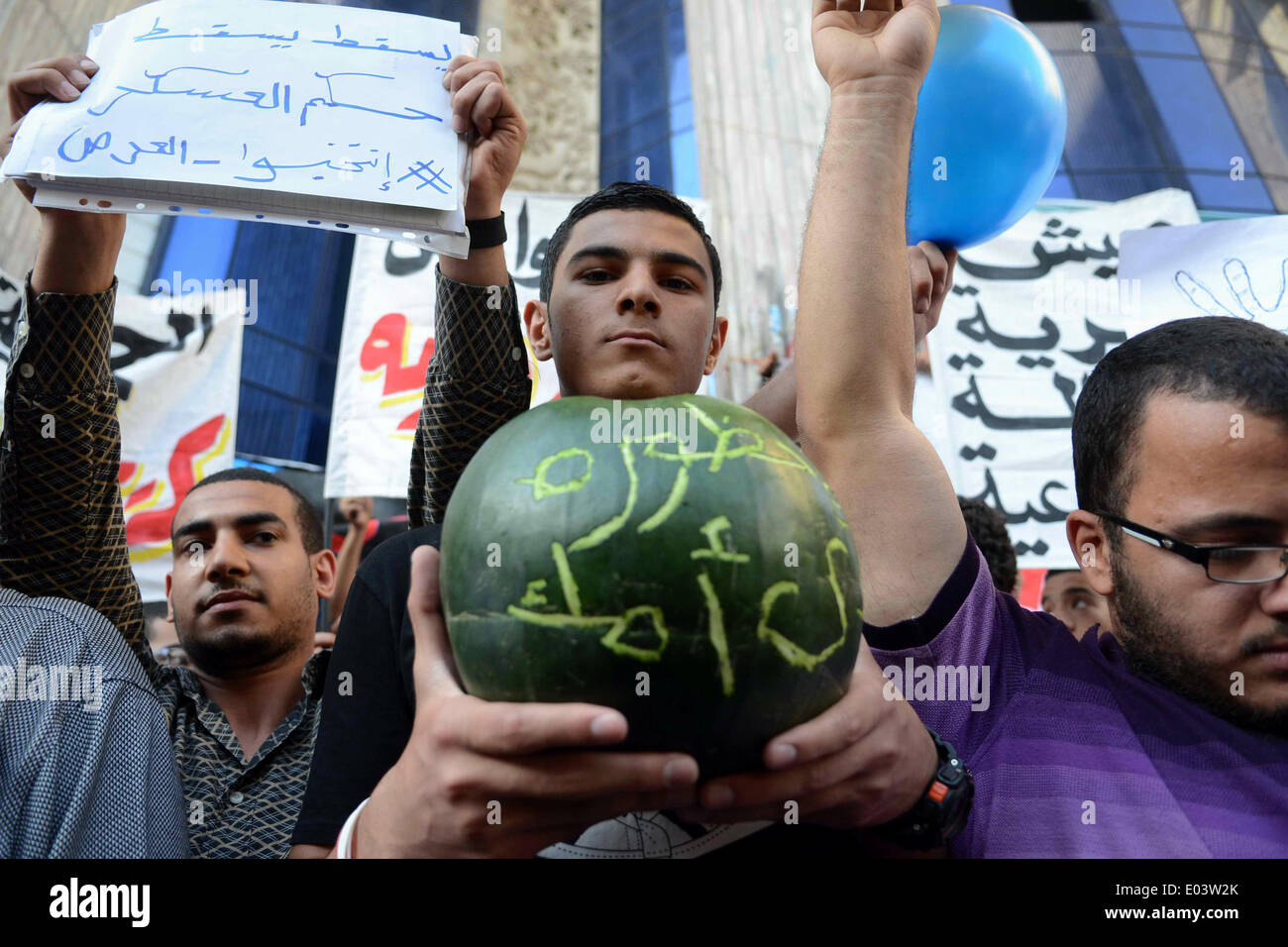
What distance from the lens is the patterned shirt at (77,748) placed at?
5.26ft

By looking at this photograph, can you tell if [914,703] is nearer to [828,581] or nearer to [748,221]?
[828,581]

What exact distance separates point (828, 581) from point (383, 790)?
0.56m

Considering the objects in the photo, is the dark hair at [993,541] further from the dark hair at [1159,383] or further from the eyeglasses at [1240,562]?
the eyeglasses at [1240,562]

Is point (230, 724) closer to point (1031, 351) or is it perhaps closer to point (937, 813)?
point (937, 813)

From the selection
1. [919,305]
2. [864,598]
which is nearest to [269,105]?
[919,305]

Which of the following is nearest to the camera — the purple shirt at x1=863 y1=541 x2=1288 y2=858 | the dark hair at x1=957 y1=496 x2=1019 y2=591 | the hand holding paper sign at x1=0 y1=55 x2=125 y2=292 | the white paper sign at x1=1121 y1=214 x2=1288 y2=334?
the purple shirt at x1=863 y1=541 x2=1288 y2=858

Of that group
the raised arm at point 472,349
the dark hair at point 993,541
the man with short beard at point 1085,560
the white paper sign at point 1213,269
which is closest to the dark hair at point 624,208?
the raised arm at point 472,349

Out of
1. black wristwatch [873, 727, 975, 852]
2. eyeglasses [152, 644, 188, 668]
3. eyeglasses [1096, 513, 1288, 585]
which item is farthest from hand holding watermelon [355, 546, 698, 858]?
eyeglasses [152, 644, 188, 668]

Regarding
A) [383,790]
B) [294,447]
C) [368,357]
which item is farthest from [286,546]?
[294,447]

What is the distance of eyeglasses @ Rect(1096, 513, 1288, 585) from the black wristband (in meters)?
1.43

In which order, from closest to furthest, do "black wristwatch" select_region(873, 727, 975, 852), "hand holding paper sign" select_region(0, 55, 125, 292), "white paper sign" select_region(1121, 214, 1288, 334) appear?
1. "black wristwatch" select_region(873, 727, 975, 852)
2. "hand holding paper sign" select_region(0, 55, 125, 292)
3. "white paper sign" select_region(1121, 214, 1288, 334)

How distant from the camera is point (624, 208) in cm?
202

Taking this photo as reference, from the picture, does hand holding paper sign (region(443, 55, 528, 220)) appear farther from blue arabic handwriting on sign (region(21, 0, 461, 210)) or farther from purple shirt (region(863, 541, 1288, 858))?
purple shirt (region(863, 541, 1288, 858))

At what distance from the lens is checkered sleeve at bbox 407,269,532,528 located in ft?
7.09
